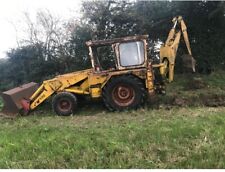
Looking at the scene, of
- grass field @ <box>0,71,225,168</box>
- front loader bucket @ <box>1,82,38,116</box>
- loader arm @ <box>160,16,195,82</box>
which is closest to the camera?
grass field @ <box>0,71,225,168</box>

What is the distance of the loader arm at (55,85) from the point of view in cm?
1212

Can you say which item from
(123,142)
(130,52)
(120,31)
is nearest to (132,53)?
(130,52)

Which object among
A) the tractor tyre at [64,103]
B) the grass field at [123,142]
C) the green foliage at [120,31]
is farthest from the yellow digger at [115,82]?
the green foliage at [120,31]

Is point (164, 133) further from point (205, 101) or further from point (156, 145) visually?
point (205, 101)

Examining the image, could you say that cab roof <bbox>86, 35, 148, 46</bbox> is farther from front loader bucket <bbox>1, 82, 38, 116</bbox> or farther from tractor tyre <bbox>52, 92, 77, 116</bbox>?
front loader bucket <bbox>1, 82, 38, 116</bbox>

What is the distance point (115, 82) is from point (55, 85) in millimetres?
1814

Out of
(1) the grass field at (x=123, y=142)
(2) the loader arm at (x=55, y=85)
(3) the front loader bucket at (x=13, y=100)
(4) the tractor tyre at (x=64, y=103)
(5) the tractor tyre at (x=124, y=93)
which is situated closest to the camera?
(1) the grass field at (x=123, y=142)

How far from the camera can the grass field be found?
665 cm

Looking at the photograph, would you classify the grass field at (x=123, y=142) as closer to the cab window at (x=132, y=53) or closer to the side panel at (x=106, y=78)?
the side panel at (x=106, y=78)

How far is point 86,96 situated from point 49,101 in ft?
4.14

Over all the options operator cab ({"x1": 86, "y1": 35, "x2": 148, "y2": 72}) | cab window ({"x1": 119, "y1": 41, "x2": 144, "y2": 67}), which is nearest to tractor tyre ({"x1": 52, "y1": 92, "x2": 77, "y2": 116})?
operator cab ({"x1": 86, "y1": 35, "x2": 148, "y2": 72})

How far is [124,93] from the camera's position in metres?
11.7

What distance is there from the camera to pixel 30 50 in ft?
62.4

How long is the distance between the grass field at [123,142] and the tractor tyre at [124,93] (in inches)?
50.7
